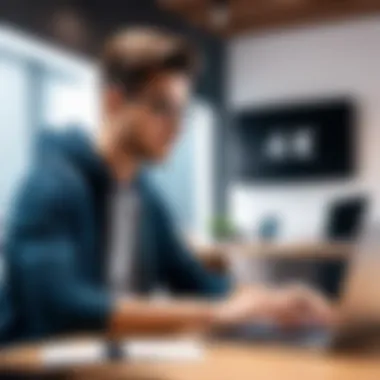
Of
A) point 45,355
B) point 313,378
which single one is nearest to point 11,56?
point 45,355

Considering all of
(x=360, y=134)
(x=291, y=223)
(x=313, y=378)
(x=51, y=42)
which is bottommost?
(x=313, y=378)

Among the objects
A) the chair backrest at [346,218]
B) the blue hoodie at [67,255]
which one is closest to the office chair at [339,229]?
the chair backrest at [346,218]

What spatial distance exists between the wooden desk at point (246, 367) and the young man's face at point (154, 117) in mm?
252

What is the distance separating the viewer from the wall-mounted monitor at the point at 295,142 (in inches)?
33.8

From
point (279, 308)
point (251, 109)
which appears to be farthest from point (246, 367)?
point (251, 109)

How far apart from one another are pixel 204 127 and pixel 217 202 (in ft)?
0.31

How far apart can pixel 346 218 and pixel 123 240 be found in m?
0.27

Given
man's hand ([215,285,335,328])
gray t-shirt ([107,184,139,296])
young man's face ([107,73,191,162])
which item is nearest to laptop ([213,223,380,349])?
man's hand ([215,285,335,328])

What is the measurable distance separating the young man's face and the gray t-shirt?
6cm

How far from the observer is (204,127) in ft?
2.94

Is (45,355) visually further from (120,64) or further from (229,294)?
(120,64)

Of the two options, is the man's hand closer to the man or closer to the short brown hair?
the man

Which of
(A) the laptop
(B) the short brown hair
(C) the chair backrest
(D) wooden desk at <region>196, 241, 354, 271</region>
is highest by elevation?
(B) the short brown hair

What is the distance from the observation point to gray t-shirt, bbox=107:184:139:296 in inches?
35.0
